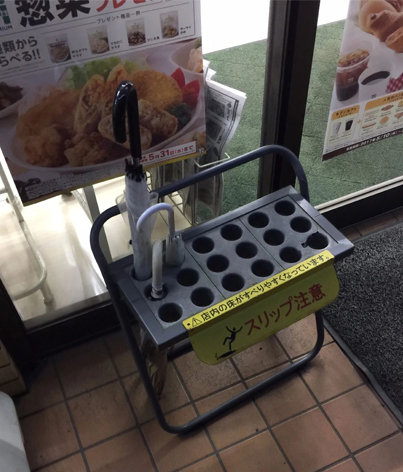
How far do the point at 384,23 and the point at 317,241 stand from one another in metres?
0.73

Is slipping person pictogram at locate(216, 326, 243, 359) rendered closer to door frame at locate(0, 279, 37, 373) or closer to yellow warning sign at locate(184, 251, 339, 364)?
yellow warning sign at locate(184, 251, 339, 364)

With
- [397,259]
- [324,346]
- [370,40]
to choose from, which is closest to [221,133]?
[370,40]

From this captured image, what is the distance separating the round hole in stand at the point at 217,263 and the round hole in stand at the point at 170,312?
6.0 inches

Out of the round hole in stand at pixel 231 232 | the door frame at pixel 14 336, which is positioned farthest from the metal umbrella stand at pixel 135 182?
the door frame at pixel 14 336

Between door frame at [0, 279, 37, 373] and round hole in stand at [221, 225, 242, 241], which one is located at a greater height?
round hole in stand at [221, 225, 242, 241]

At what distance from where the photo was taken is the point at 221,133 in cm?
156

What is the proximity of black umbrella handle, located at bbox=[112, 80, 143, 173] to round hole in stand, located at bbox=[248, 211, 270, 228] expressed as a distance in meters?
0.42

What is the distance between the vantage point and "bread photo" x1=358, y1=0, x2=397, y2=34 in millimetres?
1438

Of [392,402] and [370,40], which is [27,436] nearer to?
[392,402]

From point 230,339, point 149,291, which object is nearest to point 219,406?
point 230,339

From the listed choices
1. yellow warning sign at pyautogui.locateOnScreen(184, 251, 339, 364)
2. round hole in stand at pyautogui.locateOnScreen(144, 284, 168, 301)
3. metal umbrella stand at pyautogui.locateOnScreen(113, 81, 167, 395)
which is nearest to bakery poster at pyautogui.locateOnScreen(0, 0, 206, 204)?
metal umbrella stand at pyautogui.locateOnScreen(113, 81, 167, 395)

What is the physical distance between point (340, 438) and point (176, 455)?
1.74ft

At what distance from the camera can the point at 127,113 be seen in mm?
984

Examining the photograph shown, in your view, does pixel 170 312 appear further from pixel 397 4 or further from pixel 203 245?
pixel 397 4
